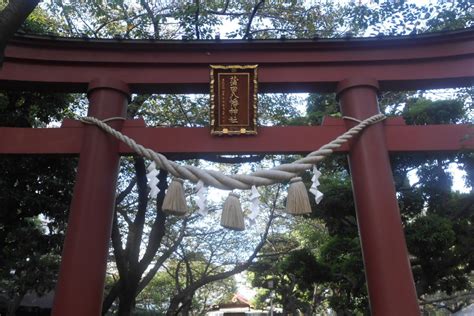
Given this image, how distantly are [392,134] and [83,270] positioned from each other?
3030 millimetres

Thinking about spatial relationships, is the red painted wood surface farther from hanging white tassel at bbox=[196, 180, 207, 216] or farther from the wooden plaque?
hanging white tassel at bbox=[196, 180, 207, 216]

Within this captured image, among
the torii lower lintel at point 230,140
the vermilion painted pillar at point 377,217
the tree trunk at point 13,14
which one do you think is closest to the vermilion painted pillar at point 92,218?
the torii lower lintel at point 230,140

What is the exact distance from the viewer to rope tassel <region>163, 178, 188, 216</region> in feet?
10.8

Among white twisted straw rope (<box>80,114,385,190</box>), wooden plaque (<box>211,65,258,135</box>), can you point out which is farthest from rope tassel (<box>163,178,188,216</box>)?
wooden plaque (<box>211,65,258,135</box>)

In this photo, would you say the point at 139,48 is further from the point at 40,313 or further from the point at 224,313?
the point at 224,313

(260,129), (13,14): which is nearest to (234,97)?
Result: (260,129)

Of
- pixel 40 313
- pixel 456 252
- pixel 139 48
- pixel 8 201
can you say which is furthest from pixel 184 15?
pixel 40 313

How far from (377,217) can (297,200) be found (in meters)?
0.74

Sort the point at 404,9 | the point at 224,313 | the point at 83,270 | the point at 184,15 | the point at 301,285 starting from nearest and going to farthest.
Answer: the point at 83,270 → the point at 404,9 → the point at 184,15 → the point at 301,285 → the point at 224,313

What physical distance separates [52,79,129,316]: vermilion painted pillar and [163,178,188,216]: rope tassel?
2.12ft

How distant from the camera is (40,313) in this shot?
11.5 meters

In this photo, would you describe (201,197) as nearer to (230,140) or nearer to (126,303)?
(230,140)

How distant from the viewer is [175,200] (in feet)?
10.9

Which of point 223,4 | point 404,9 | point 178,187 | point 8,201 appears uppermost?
point 223,4
